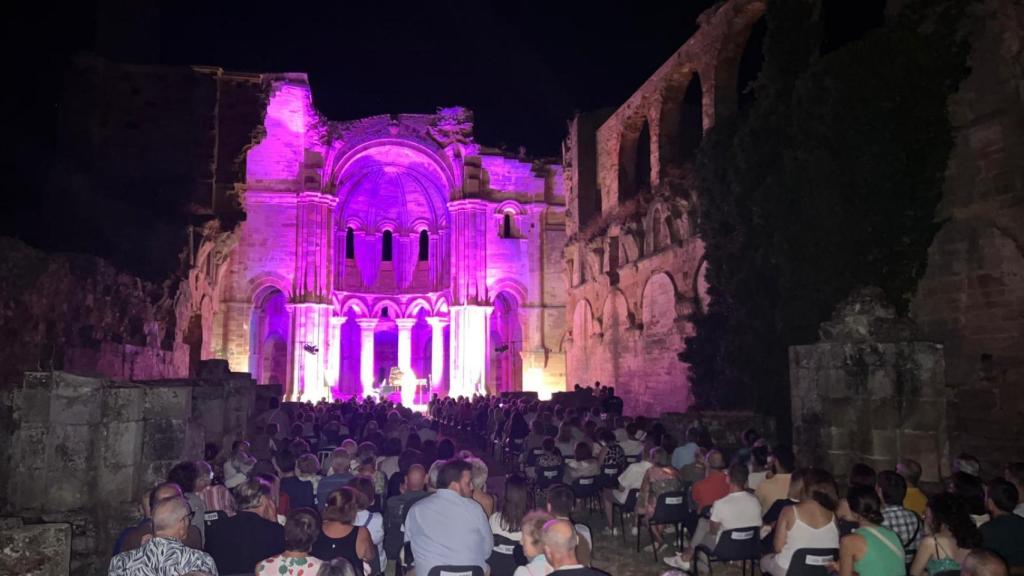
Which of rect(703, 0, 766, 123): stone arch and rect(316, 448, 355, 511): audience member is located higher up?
rect(703, 0, 766, 123): stone arch

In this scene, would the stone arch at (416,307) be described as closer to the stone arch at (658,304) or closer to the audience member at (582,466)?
the stone arch at (658,304)

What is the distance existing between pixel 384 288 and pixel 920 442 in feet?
105

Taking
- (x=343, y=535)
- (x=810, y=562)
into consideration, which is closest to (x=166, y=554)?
(x=343, y=535)

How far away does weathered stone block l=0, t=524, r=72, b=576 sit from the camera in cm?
356

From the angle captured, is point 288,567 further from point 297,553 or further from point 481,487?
point 481,487

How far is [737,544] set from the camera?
18.5ft

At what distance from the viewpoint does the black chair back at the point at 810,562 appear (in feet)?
15.2

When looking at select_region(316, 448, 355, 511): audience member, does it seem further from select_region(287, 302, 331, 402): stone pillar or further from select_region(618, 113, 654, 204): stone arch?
select_region(287, 302, 331, 402): stone pillar

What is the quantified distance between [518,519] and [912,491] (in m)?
3.21

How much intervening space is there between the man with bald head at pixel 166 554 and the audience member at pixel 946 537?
3.98 meters

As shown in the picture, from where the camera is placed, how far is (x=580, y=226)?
1043 inches

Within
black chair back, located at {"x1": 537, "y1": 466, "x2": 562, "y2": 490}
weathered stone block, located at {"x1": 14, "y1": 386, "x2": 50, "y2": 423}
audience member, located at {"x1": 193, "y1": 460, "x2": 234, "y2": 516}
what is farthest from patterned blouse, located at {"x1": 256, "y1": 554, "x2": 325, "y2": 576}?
black chair back, located at {"x1": 537, "y1": 466, "x2": 562, "y2": 490}

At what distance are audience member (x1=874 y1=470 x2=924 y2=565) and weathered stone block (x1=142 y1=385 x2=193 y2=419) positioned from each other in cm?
600

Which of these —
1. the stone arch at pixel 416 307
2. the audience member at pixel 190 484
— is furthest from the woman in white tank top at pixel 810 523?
the stone arch at pixel 416 307
